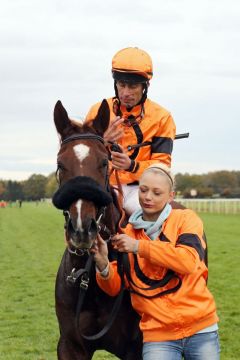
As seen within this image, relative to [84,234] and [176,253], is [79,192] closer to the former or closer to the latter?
[84,234]

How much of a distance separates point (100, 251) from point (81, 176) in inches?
22.2

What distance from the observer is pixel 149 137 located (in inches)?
196

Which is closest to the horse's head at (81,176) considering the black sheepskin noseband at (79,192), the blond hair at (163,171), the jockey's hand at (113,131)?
the black sheepskin noseband at (79,192)

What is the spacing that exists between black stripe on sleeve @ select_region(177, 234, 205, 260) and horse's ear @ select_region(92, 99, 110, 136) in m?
0.86

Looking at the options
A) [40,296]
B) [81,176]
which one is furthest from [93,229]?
[40,296]

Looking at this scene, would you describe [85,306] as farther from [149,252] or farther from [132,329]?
[149,252]

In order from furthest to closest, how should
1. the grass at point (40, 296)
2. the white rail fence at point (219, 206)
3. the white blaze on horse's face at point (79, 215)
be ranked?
the white rail fence at point (219, 206)
the grass at point (40, 296)
the white blaze on horse's face at point (79, 215)

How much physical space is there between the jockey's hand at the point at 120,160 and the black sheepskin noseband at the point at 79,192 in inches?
32.2

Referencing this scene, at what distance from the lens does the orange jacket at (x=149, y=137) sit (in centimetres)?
495

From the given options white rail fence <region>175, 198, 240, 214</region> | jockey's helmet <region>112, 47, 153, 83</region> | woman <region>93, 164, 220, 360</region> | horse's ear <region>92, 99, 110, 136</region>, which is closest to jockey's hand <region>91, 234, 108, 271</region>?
woman <region>93, 164, 220, 360</region>

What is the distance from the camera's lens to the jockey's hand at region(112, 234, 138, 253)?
3914 millimetres

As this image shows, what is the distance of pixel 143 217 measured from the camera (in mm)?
4199

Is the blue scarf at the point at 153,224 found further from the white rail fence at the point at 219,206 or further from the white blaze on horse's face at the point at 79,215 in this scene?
the white rail fence at the point at 219,206

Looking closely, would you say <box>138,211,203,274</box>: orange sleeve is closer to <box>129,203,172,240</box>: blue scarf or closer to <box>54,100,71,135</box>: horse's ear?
<box>129,203,172,240</box>: blue scarf
